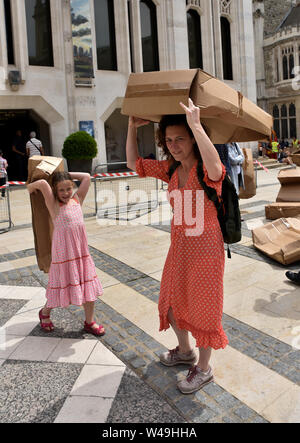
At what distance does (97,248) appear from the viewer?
619 cm

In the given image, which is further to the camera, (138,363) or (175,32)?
(175,32)

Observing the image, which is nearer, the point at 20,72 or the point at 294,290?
the point at 294,290

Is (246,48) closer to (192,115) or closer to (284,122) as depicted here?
(284,122)

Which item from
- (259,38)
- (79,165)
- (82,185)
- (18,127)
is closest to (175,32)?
(79,165)

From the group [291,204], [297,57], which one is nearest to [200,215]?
[291,204]

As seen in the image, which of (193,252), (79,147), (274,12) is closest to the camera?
(193,252)

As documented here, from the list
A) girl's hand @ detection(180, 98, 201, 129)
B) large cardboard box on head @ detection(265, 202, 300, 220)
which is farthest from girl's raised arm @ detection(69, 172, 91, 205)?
large cardboard box on head @ detection(265, 202, 300, 220)

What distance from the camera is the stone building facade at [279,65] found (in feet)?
107

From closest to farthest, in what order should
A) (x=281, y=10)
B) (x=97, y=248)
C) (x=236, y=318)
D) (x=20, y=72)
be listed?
(x=236, y=318), (x=97, y=248), (x=20, y=72), (x=281, y=10)

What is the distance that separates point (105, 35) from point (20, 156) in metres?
6.52

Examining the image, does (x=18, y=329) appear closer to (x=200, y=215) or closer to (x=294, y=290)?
(x=200, y=215)

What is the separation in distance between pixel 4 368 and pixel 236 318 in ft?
6.59

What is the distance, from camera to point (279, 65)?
33844 millimetres

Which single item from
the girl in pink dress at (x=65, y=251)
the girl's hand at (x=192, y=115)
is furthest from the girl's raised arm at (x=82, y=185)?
the girl's hand at (x=192, y=115)
